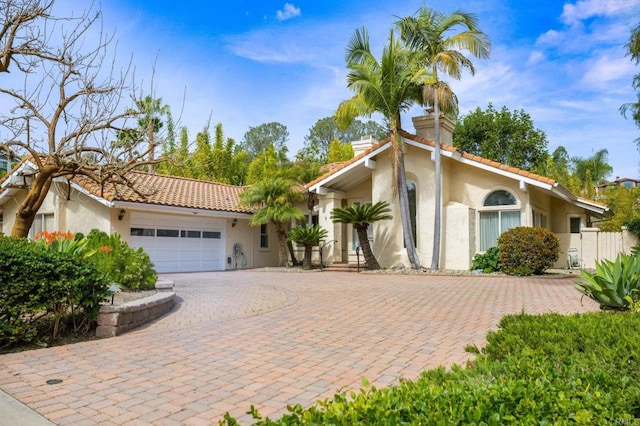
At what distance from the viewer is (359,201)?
70.6 feet

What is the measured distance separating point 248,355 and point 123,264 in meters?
5.57

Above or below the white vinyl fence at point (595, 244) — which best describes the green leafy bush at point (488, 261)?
below

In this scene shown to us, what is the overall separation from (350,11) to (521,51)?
10149 mm

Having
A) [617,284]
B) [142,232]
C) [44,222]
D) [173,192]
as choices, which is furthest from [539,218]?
[44,222]

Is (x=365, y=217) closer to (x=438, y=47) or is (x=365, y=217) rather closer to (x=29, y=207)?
(x=438, y=47)

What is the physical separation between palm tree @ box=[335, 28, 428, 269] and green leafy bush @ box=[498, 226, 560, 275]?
11.7ft

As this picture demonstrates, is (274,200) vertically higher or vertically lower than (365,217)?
higher

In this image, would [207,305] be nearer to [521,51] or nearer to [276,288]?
[276,288]

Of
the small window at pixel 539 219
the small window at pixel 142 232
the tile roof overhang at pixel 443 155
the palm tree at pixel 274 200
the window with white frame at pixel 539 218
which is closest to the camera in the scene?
the tile roof overhang at pixel 443 155

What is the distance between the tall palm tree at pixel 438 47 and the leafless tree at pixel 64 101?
1108 cm

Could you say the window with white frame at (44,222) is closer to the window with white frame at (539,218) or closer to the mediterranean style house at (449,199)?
the mediterranean style house at (449,199)

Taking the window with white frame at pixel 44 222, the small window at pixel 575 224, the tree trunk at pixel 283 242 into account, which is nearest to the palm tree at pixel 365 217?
the tree trunk at pixel 283 242

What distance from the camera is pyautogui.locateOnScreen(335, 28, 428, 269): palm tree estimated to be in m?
17.2

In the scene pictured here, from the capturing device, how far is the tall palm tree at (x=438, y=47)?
16.6 m
